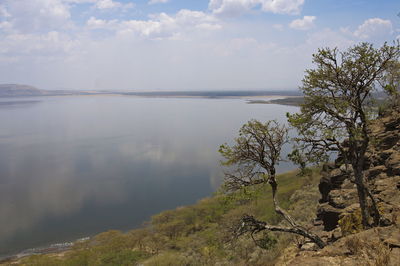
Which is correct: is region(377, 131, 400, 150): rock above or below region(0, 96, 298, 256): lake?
above

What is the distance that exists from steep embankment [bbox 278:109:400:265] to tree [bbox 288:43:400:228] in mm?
673

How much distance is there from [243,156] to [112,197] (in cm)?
4486

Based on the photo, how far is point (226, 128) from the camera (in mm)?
118438

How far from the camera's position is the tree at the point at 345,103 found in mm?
11375

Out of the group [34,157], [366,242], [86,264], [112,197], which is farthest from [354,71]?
[34,157]

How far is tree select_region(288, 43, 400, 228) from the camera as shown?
1138 cm

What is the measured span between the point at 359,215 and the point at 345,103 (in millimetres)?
5211

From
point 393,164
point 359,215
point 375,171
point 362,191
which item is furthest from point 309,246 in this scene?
point 393,164

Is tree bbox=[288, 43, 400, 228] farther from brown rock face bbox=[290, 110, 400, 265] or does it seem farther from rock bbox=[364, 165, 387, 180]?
rock bbox=[364, 165, 387, 180]

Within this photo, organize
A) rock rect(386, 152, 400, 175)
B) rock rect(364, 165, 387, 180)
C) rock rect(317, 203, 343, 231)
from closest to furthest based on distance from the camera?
1. rock rect(317, 203, 343, 231)
2. rock rect(386, 152, 400, 175)
3. rock rect(364, 165, 387, 180)

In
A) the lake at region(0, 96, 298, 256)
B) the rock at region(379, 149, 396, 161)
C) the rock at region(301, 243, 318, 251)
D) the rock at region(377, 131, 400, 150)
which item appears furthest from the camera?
the lake at region(0, 96, 298, 256)

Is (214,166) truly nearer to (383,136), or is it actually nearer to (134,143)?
(134,143)

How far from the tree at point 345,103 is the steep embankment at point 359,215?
67 centimetres

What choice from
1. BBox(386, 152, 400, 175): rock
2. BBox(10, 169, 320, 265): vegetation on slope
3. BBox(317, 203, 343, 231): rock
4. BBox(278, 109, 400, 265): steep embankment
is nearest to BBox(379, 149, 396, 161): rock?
BBox(278, 109, 400, 265): steep embankment
